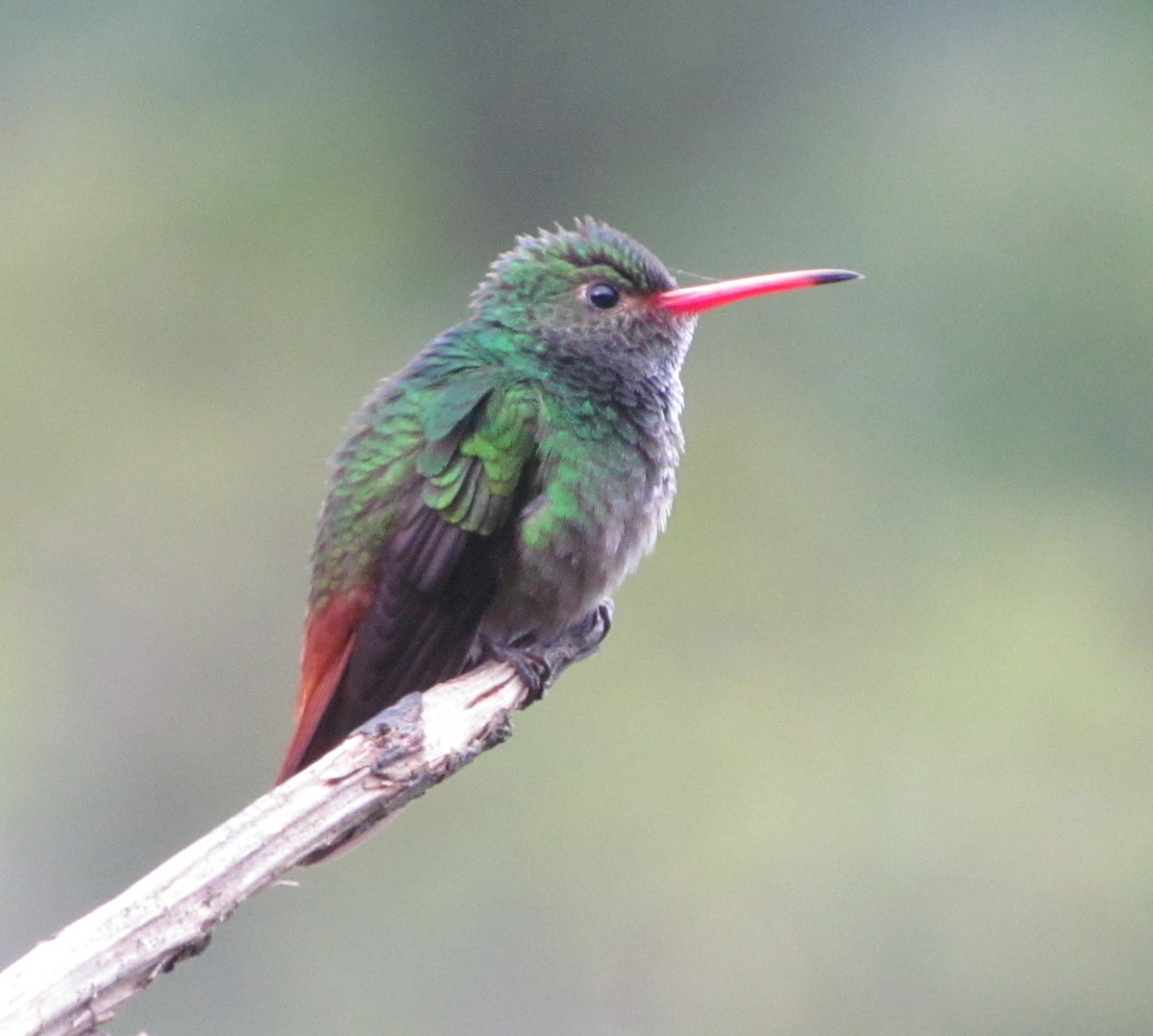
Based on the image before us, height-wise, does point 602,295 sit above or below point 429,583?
above

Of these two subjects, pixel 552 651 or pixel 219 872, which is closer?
pixel 219 872

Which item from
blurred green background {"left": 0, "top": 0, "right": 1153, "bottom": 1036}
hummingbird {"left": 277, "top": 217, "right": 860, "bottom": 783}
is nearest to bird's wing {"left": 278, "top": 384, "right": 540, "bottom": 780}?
hummingbird {"left": 277, "top": 217, "right": 860, "bottom": 783}

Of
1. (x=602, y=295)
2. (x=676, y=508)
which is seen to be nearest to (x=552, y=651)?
(x=602, y=295)

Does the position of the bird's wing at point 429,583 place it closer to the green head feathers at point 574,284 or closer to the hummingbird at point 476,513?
the hummingbird at point 476,513

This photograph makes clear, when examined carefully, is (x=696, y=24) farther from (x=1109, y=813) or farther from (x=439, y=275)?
(x=1109, y=813)

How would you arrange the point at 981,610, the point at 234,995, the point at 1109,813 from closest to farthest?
the point at 234,995 < the point at 1109,813 < the point at 981,610

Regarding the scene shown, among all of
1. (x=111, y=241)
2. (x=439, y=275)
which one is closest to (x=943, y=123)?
(x=439, y=275)

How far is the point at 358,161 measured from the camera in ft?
55.0

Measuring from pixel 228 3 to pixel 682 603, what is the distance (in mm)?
8231

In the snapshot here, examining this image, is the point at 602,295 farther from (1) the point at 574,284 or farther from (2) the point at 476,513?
(2) the point at 476,513

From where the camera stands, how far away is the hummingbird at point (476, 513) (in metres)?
3.64

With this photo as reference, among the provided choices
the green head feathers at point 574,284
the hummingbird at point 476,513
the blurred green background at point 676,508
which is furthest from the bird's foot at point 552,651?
the blurred green background at point 676,508

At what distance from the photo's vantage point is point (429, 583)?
11.9 feet

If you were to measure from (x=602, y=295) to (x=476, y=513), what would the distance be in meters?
0.76
